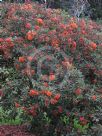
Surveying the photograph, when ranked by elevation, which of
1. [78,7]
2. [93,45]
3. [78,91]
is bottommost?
[78,7]

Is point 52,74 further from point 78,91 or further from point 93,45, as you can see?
point 93,45

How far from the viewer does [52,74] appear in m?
5.16

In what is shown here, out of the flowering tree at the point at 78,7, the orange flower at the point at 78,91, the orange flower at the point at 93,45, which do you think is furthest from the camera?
the flowering tree at the point at 78,7

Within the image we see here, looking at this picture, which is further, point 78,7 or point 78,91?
point 78,7

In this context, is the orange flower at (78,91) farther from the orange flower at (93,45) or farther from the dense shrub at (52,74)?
the orange flower at (93,45)

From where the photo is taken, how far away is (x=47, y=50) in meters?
5.54

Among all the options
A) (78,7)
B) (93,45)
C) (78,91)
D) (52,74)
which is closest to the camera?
(78,91)

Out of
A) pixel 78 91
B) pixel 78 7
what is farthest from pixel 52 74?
pixel 78 7

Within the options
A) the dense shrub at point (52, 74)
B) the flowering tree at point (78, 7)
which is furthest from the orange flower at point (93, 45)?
the flowering tree at point (78, 7)

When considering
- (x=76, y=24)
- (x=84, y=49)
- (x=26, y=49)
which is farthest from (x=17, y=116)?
(x=76, y=24)

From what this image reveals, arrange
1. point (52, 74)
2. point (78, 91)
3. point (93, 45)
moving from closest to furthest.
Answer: point (78, 91) < point (52, 74) < point (93, 45)

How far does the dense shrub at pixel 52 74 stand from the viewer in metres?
5.00

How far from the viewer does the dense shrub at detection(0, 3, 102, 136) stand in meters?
5.00

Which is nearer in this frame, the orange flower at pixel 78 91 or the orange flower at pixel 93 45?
the orange flower at pixel 78 91
